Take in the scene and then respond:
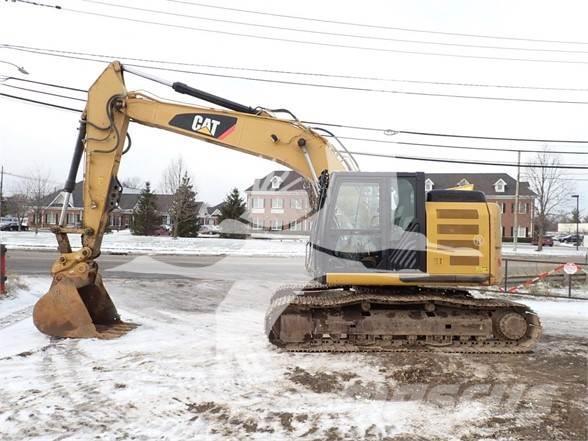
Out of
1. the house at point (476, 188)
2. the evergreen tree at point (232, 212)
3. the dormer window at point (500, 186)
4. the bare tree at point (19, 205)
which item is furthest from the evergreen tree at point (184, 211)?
the dormer window at point (500, 186)

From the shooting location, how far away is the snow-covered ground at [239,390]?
13.5ft

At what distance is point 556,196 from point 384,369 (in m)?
44.1

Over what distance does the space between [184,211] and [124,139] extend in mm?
32627

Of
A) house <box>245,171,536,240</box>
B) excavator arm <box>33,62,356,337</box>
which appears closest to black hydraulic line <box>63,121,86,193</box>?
excavator arm <box>33,62,356,337</box>

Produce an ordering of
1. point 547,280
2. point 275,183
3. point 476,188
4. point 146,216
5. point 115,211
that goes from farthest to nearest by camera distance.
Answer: point 476,188 < point 115,211 < point 275,183 < point 146,216 < point 547,280

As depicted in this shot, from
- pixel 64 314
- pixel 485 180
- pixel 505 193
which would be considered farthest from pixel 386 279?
pixel 485 180

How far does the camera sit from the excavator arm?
7207 mm

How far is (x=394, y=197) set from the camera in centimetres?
636

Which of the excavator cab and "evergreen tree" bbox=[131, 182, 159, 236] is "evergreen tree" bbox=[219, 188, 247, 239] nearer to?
"evergreen tree" bbox=[131, 182, 159, 236]

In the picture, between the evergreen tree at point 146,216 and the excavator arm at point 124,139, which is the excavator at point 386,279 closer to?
the excavator arm at point 124,139

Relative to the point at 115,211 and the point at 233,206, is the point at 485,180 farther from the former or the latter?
the point at 115,211

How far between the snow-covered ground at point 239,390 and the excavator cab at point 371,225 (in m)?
1.26

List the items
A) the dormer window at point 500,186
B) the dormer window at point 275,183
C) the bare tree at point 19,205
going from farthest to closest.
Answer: the dormer window at point 500,186 < the bare tree at point 19,205 < the dormer window at point 275,183

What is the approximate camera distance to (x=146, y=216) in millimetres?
41938
